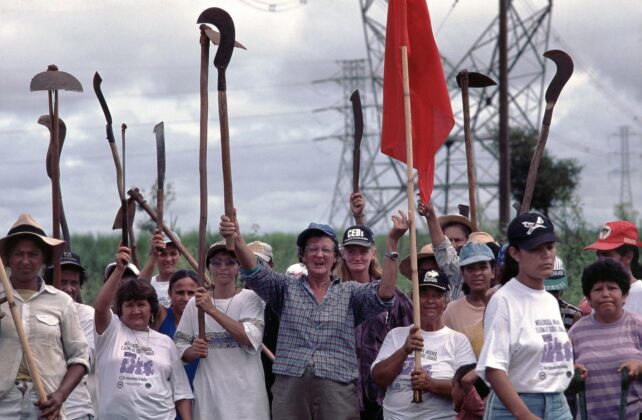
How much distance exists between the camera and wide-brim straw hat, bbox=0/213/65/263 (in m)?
6.78

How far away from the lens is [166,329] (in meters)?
8.37

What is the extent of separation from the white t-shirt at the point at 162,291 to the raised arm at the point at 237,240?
6.11ft

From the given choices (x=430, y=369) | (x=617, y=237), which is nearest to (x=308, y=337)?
(x=430, y=369)

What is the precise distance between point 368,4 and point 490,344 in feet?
84.4

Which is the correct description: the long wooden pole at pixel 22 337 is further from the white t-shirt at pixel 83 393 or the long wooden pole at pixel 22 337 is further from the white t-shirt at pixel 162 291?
the white t-shirt at pixel 162 291

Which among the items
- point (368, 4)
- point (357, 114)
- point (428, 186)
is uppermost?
point (368, 4)

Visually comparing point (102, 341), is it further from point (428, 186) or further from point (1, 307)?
point (428, 186)

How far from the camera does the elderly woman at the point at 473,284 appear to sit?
7434mm

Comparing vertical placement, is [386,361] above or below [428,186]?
below

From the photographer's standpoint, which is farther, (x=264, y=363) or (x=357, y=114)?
(x=357, y=114)

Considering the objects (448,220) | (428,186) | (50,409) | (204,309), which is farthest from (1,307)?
(448,220)

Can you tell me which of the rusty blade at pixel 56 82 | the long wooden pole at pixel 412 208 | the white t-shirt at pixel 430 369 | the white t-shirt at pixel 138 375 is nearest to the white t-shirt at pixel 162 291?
the white t-shirt at pixel 138 375

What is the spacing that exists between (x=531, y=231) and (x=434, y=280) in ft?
4.31

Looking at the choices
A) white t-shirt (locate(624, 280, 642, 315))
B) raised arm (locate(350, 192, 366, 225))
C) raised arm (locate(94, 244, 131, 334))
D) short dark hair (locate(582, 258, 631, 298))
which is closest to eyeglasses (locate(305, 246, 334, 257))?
raised arm (locate(350, 192, 366, 225))
